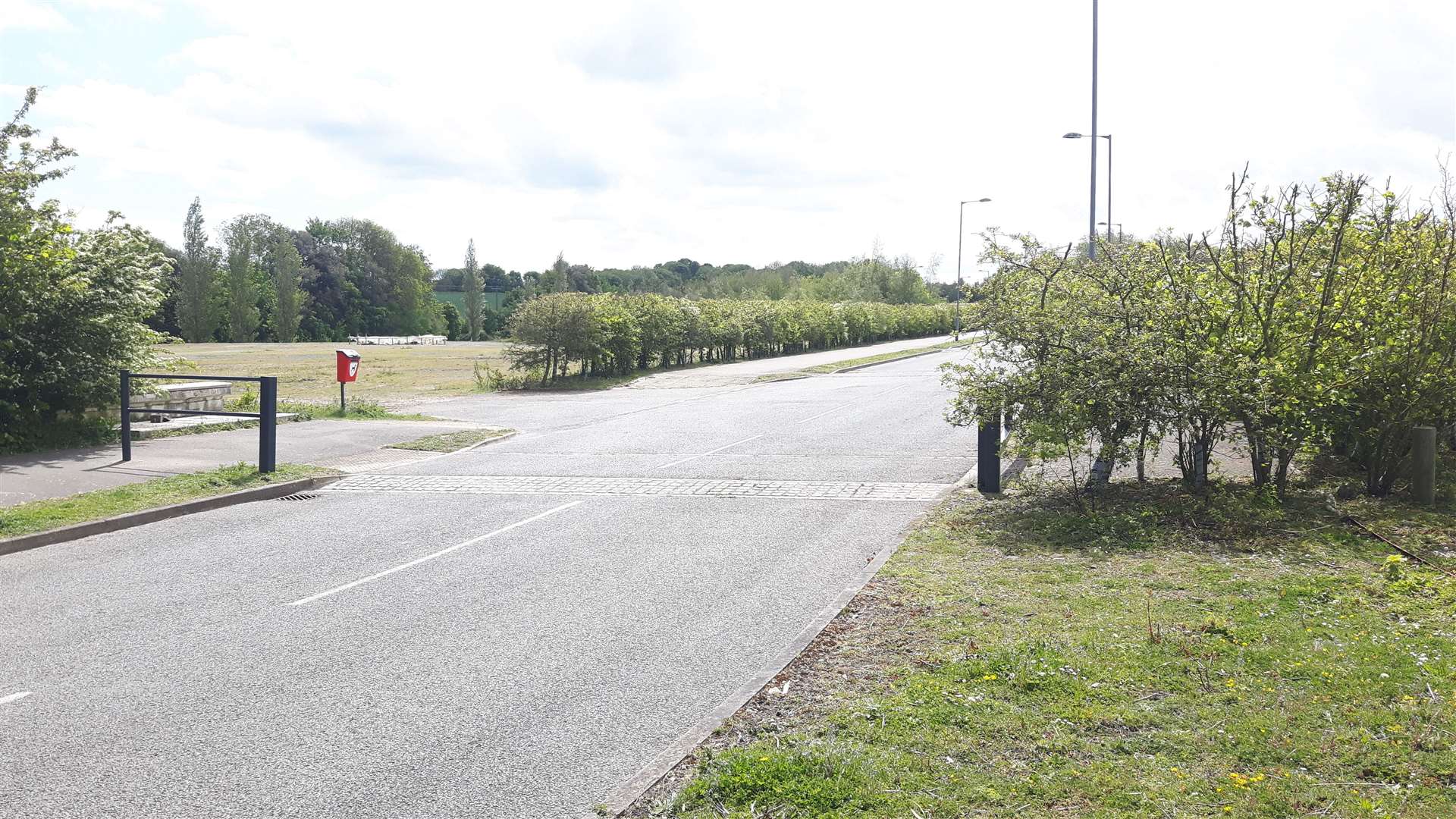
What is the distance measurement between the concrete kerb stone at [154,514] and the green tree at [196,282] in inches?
3107

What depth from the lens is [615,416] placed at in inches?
899

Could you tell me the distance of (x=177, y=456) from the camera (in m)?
14.9

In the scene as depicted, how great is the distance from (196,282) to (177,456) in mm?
77452

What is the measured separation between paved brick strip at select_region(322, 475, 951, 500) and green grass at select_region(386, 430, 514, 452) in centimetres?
290

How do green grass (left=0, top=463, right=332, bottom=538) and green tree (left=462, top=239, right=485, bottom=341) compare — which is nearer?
green grass (left=0, top=463, right=332, bottom=538)

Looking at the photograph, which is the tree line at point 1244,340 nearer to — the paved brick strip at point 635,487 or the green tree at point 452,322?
the paved brick strip at point 635,487

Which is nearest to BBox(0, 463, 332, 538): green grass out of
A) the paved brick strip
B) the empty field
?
the paved brick strip

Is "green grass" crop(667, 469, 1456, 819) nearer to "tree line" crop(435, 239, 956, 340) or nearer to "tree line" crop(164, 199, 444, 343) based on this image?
"tree line" crop(435, 239, 956, 340)

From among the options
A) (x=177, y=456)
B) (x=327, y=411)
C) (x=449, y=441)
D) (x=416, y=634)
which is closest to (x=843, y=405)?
(x=449, y=441)

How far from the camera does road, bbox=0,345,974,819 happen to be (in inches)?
186

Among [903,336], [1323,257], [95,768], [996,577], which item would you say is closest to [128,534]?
[95,768]

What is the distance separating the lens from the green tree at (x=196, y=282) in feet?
276

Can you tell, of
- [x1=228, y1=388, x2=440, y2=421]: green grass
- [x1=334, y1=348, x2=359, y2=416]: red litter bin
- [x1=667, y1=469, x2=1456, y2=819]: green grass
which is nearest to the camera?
[x1=667, y1=469, x2=1456, y2=819]: green grass

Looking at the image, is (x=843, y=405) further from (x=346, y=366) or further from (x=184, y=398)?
(x=184, y=398)
